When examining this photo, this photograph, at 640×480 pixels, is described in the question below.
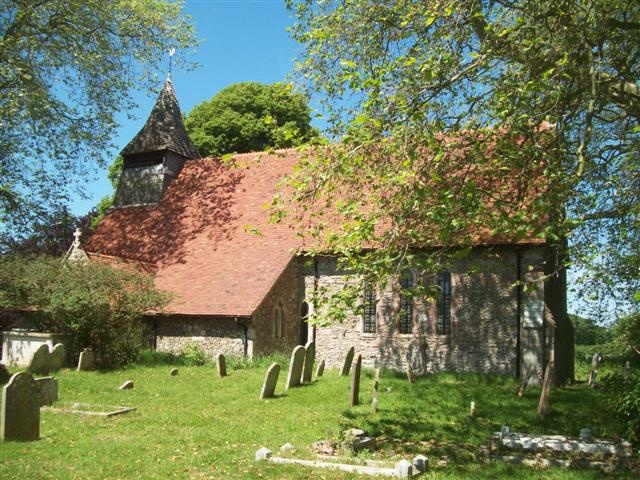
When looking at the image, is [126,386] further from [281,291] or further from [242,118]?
[242,118]

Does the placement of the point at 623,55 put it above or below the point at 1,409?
above

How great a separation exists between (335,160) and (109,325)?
1108 cm

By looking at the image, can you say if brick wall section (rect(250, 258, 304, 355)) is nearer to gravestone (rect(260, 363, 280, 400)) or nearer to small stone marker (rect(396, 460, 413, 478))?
gravestone (rect(260, 363, 280, 400))

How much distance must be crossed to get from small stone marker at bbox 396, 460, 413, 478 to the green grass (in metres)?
0.36

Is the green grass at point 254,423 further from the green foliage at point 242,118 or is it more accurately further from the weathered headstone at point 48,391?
the green foliage at point 242,118

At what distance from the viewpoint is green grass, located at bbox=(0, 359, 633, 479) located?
7.85m

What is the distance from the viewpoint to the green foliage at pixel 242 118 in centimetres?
3309

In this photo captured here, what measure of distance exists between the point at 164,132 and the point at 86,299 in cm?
1093

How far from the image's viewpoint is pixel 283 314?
19984 mm

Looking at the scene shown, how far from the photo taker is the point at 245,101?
3378 cm

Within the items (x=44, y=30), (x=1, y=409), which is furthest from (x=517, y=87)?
(x=44, y=30)

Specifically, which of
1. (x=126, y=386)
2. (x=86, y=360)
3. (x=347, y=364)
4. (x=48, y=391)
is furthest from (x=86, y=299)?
(x=347, y=364)

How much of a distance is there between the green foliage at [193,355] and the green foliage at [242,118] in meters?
16.0

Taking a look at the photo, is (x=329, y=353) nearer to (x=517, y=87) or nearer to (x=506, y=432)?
(x=506, y=432)
